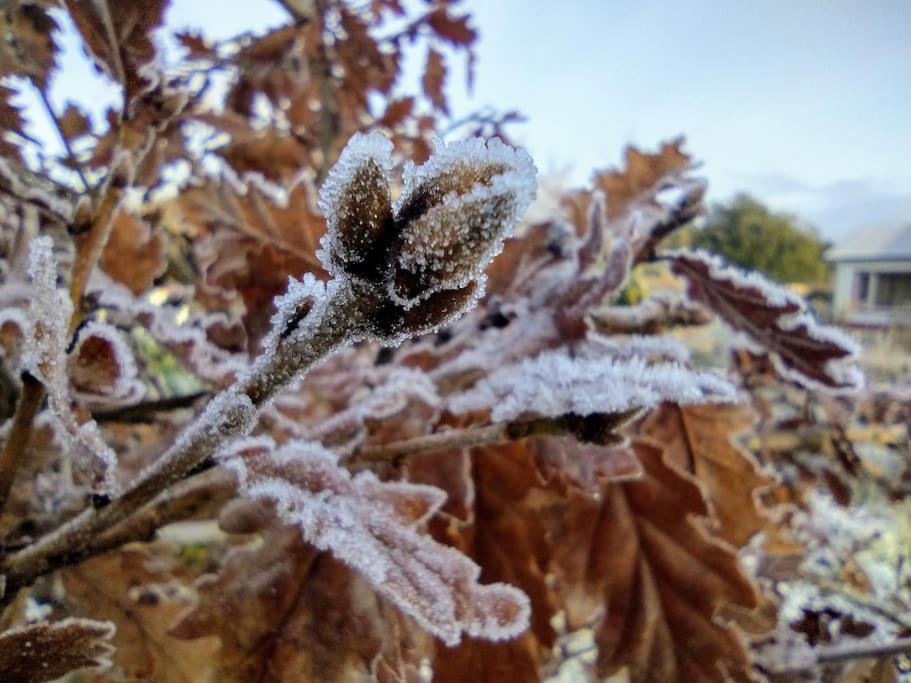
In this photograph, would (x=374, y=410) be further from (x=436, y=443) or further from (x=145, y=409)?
(x=145, y=409)

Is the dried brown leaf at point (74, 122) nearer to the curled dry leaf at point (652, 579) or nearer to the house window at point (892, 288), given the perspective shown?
the curled dry leaf at point (652, 579)

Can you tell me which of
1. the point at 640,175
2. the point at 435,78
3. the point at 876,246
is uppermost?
the point at 876,246

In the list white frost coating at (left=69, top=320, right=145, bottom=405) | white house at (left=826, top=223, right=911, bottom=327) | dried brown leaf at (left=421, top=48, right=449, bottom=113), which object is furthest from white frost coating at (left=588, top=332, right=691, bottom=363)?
white house at (left=826, top=223, right=911, bottom=327)

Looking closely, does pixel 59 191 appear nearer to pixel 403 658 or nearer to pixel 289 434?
pixel 289 434

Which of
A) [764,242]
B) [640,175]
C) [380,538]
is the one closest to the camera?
[380,538]

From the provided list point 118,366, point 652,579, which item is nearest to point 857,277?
point 652,579

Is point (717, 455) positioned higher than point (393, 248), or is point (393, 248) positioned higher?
point (393, 248)
